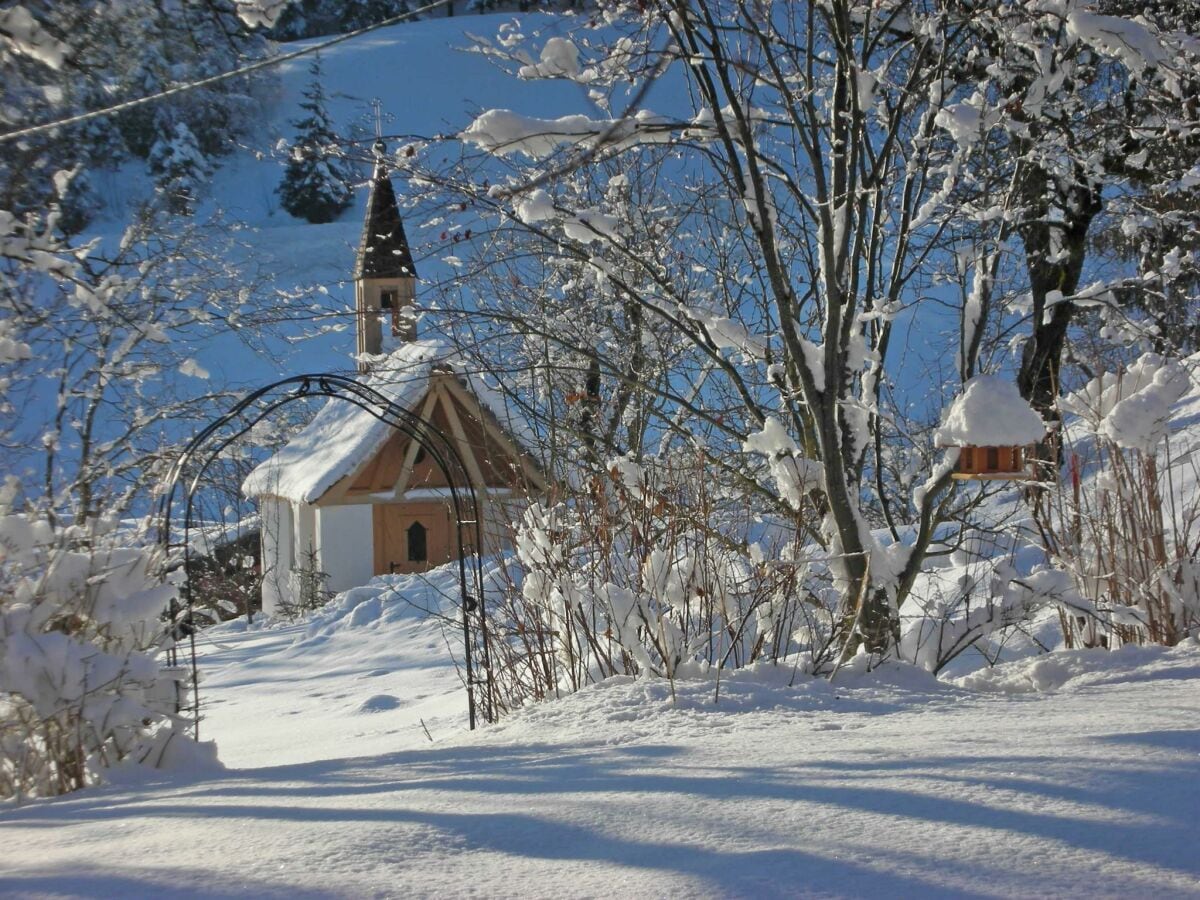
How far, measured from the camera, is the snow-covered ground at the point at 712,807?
2.19 m

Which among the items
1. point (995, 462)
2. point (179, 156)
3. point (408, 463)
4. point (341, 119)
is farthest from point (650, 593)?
point (341, 119)

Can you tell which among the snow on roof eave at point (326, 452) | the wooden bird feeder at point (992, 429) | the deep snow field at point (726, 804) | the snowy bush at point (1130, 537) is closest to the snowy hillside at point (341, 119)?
the snow on roof eave at point (326, 452)

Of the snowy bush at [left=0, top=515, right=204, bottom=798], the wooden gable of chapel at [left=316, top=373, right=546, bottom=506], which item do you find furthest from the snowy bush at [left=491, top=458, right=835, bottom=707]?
the wooden gable of chapel at [left=316, top=373, right=546, bottom=506]

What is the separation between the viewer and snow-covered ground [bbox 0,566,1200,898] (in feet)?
7.18

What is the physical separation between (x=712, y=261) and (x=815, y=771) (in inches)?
269

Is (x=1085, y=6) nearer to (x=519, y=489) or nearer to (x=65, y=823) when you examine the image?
(x=519, y=489)

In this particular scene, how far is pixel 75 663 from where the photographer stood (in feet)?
13.3

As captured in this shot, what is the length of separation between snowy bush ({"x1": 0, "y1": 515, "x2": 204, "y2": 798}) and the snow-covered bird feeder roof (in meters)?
3.05

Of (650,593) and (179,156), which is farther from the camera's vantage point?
(179,156)

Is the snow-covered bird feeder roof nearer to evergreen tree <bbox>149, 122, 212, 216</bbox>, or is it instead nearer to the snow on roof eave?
the snow on roof eave

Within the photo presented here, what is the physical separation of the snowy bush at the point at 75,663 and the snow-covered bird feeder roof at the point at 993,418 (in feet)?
10.0

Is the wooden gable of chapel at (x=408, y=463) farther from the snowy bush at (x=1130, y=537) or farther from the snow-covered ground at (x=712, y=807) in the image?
the snow-covered ground at (x=712, y=807)

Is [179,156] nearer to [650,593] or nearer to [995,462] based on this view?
[650,593]

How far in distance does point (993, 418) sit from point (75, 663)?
11.2 feet
